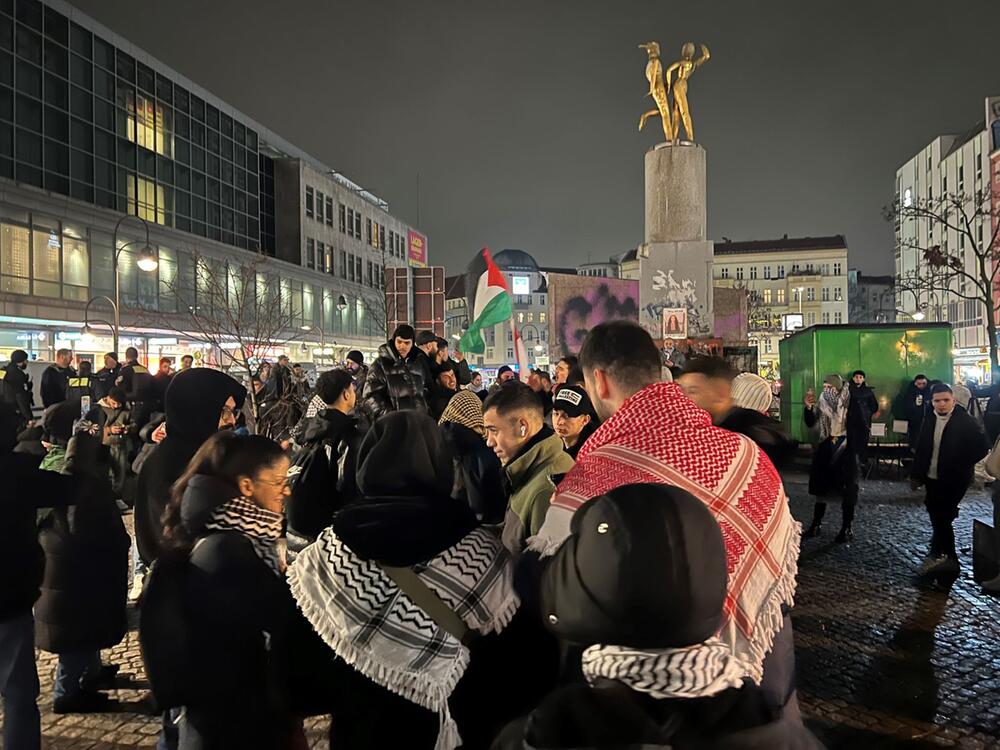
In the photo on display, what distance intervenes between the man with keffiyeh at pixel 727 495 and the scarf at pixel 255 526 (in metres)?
0.94

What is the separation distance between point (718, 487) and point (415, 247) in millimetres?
71956

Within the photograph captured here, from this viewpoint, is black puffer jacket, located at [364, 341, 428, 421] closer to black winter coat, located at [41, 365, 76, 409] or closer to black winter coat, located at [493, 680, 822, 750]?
black winter coat, located at [493, 680, 822, 750]

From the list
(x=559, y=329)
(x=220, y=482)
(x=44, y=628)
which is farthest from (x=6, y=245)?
(x=220, y=482)

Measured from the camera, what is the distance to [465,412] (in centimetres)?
547

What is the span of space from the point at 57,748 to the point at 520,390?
321 centimetres

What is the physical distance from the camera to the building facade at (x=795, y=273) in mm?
A: 111688

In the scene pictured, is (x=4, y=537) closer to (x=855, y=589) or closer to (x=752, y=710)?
(x=752, y=710)

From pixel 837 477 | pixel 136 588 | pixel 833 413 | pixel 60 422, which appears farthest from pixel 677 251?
pixel 60 422

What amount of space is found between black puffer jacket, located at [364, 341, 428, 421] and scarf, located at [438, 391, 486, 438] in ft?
4.34

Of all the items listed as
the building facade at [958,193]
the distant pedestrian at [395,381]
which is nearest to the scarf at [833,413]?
the distant pedestrian at [395,381]

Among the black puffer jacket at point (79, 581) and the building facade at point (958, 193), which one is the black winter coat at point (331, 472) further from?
the building facade at point (958, 193)

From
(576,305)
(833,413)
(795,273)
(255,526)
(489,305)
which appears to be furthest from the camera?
(795,273)

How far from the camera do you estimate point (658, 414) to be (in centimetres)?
215

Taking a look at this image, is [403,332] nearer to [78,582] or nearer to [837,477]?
[78,582]
